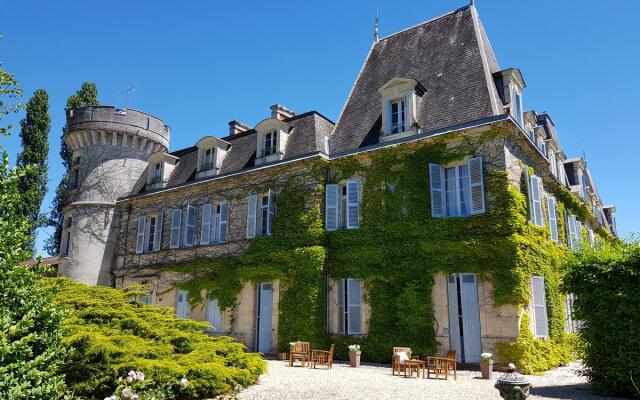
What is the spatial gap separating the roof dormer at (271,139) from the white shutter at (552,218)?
9577mm

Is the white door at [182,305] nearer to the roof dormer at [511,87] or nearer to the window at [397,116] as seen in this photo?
the window at [397,116]

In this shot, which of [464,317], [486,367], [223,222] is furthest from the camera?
[223,222]

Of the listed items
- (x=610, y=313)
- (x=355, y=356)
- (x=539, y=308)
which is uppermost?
(x=539, y=308)

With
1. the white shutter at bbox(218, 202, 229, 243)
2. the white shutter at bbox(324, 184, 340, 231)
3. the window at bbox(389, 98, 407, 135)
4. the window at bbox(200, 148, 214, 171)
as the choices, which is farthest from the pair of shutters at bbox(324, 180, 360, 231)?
the window at bbox(200, 148, 214, 171)

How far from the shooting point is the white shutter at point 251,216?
1777 cm

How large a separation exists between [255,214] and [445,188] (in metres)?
7.13

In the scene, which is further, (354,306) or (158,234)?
(158,234)

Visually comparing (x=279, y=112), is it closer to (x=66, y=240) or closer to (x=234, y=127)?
(x=234, y=127)

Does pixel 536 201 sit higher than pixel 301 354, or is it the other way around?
pixel 536 201

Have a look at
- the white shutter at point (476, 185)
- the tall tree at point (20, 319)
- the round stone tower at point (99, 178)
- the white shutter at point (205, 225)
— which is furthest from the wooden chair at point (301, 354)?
the round stone tower at point (99, 178)

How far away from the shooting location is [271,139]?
61.2ft

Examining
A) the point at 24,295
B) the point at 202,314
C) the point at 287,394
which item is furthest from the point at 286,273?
the point at 24,295

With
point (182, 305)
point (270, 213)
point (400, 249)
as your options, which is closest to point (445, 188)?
point (400, 249)

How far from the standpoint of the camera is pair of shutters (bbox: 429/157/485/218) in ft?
44.3
